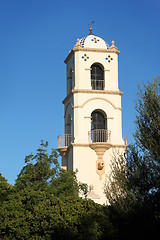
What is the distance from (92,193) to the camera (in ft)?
127

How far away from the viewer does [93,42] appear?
43.0 metres

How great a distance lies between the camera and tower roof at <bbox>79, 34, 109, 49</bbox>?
140 ft

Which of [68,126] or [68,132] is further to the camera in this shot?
[68,126]

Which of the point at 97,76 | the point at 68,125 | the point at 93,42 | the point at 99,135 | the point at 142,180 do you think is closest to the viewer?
the point at 142,180

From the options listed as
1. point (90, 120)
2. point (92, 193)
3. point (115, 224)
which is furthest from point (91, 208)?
point (90, 120)

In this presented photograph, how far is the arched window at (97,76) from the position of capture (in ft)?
140

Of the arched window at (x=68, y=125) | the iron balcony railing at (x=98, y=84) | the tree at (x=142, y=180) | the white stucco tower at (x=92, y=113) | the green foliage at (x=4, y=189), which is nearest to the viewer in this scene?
the tree at (x=142, y=180)

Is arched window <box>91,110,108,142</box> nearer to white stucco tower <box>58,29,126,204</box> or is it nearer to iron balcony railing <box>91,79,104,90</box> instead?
white stucco tower <box>58,29,126,204</box>

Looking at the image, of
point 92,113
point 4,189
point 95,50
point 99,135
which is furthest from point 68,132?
point 4,189

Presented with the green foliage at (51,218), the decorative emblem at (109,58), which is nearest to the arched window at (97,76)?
the decorative emblem at (109,58)

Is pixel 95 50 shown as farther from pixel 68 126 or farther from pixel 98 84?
pixel 68 126

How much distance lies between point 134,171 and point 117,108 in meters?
15.3

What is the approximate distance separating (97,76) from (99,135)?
4960 millimetres

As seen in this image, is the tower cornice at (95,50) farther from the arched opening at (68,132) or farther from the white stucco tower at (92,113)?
the arched opening at (68,132)
